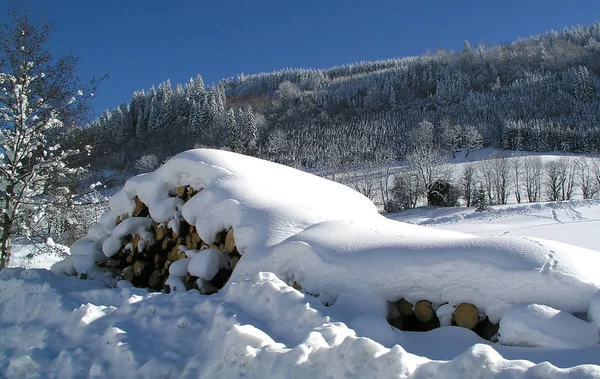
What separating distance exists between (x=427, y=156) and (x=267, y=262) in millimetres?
45713

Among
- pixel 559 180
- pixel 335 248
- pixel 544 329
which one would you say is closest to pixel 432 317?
pixel 544 329

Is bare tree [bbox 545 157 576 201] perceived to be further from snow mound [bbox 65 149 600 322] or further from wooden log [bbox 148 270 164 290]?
wooden log [bbox 148 270 164 290]

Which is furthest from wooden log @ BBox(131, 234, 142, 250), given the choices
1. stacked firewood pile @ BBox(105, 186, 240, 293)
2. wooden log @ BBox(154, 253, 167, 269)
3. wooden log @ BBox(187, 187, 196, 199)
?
wooden log @ BBox(187, 187, 196, 199)

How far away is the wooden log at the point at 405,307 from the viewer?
2.90 metres

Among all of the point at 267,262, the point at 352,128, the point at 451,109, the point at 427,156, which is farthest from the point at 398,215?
the point at 451,109

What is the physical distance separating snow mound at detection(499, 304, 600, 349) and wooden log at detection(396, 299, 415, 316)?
2.15ft

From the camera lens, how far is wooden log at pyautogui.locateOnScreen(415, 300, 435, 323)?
9.25 feet

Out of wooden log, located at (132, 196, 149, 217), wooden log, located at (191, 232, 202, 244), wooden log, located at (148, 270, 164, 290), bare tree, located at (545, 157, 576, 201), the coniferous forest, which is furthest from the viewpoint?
the coniferous forest

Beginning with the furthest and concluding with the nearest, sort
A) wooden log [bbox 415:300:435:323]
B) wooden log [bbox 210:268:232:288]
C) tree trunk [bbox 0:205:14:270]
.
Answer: tree trunk [bbox 0:205:14:270]
wooden log [bbox 210:268:232:288]
wooden log [bbox 415:300:435:323]

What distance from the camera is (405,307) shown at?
2.92m

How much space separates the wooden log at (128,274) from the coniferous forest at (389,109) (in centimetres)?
5242

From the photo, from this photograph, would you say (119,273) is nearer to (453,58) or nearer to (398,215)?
(398,215)

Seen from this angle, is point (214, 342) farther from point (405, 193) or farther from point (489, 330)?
point (405, 193)

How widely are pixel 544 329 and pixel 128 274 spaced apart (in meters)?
4.88
